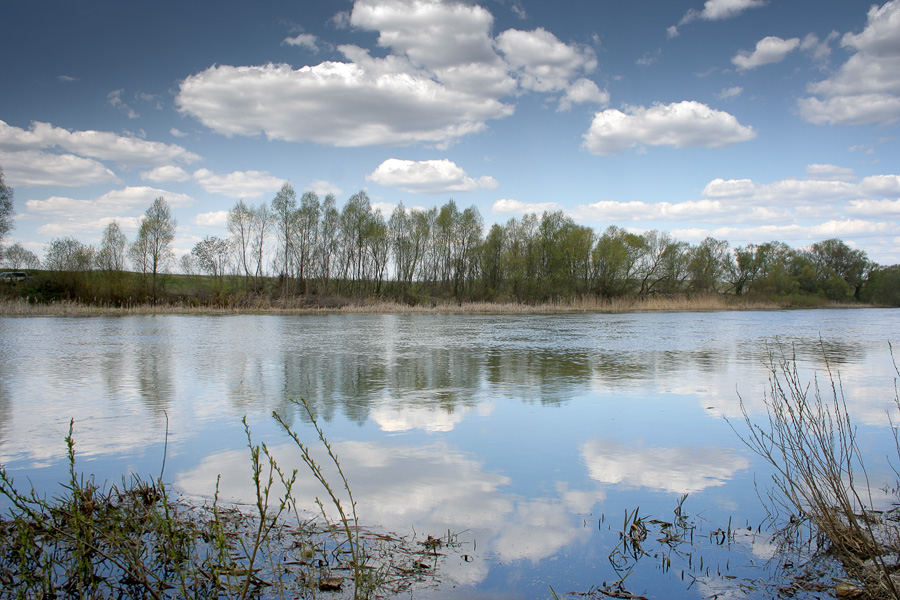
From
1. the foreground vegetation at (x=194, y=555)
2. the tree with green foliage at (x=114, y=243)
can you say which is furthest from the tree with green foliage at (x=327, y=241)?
the foreground vegetation at (x=194, y=555)

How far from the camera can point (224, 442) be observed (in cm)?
528

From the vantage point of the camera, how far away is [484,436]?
550 cm

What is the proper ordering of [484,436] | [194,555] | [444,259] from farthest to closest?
[444,259], [484,436], [194,555]

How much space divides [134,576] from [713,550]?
9.75ft

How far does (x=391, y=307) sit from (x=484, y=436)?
3154 centimetres

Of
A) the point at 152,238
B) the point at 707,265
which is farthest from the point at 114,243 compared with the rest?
the point at 707,265

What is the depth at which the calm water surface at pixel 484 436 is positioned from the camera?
312cm

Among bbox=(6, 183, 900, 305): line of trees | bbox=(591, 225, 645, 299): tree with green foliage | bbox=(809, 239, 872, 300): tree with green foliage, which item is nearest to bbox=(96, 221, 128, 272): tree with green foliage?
bbox=(6, 183, 900, 305): line of trees

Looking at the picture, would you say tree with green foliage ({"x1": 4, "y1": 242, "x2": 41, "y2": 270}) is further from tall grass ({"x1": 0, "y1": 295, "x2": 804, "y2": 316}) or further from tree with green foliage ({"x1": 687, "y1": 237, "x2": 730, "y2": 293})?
tree with green foliage ({"x1": 687, "y1": 237, "x2": 730, "y2": 293})

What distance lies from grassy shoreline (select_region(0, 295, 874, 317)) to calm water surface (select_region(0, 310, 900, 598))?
64.7 feet

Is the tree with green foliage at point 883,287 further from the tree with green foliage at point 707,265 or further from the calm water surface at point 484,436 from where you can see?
the calm water surface at point 484,436

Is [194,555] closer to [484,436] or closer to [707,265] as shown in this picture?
[484,436]

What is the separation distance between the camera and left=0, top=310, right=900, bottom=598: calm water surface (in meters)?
3.12

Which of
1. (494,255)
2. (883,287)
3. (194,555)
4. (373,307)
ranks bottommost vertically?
(194,555)
